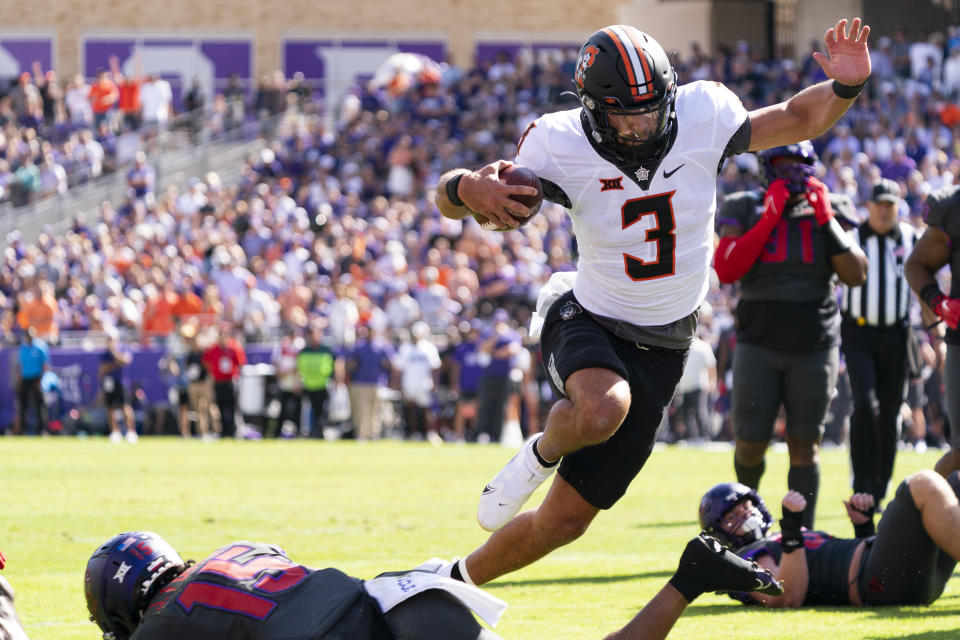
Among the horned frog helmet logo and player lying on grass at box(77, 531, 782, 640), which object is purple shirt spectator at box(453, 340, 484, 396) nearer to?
the horned frog helmet logo

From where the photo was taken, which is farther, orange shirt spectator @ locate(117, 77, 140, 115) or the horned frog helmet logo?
orange shirt spectator @ locate(117, 77, 140, 115)

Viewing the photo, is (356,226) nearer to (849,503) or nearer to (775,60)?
(775,60)

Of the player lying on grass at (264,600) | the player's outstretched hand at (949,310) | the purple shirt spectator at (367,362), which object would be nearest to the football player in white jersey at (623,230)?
the player lying on grass at (264,600)

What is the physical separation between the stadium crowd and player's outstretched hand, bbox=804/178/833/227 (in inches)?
322

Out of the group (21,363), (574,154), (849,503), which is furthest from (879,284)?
(21,363)

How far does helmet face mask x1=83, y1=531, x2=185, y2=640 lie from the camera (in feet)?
11.7

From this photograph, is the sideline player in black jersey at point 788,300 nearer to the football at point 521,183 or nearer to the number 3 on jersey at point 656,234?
the number 3 on jersey at point 656,234

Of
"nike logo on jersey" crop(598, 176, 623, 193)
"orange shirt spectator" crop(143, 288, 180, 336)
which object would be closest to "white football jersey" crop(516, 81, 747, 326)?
"nike logo on jersey" crop(598, 176, 623, 193)

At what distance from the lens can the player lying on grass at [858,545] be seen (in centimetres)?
530

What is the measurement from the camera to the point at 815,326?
7117mm

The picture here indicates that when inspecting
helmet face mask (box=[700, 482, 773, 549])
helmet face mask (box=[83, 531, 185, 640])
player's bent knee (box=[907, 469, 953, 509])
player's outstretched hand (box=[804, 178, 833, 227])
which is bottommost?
helmet face mask (box=[700, 482, 773, 549])

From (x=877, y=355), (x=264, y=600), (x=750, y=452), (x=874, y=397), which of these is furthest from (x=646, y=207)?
(x=877, y=355)

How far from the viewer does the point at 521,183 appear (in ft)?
15.2

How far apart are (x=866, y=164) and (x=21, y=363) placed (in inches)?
463
